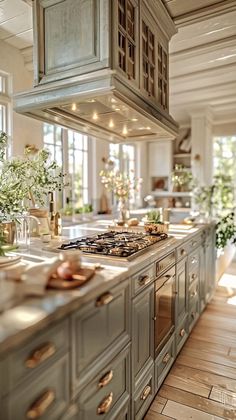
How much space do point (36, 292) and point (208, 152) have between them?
4.79 metres

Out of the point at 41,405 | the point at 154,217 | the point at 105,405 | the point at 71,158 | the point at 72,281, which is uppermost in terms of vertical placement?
the point at 71,158

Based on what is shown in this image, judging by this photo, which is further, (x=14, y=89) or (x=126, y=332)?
(x=14, y=89)

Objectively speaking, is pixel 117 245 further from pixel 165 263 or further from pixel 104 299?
pixel 104 299

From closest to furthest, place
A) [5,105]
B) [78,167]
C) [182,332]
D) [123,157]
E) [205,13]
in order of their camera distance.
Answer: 1. [205,13]
2. [182,332]
3. [5,105]
4. [78,167]
5. [123,157]

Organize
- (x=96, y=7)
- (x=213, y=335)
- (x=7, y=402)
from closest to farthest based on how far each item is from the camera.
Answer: (x=7, y=402), (x=96, y=7), (x=213, y=335)

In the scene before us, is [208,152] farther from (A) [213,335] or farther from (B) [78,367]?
(B) [78,367]

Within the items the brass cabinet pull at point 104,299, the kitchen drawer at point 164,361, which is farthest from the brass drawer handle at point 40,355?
the kitchen drawer at point 164,361

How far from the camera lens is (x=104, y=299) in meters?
1.24

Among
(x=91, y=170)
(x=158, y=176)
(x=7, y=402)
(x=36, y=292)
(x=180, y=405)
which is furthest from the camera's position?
(x=158, y=176)

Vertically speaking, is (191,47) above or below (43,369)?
above

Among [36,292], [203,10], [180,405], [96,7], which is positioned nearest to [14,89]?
[96,7]

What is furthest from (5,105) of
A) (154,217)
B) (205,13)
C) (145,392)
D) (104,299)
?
(145,392)

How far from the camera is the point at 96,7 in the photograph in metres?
1.66

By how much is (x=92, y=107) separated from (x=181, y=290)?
5.08ft
